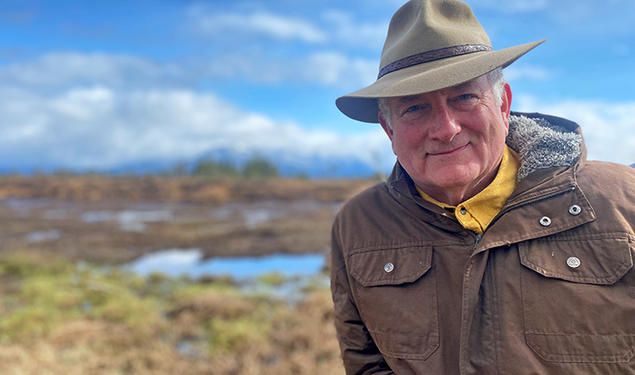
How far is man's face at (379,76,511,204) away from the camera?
156 cm

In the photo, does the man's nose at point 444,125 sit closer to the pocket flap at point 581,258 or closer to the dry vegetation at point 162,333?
the pocket flap at point 581,258

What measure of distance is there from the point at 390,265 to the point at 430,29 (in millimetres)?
961

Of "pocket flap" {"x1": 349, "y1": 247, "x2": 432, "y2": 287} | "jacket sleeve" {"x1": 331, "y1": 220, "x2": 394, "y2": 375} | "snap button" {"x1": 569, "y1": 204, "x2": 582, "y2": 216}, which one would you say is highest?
"snap button" {"x1": 569, "y1": 204, "x2": 582, "y2": 216}

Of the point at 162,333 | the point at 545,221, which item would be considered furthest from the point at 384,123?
the point at 162,333

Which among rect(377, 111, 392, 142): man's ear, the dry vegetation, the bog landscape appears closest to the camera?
rect(377, 111, 392, 142): man's ear

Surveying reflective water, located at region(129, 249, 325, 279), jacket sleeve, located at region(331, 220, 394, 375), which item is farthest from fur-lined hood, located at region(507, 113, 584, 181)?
reflective water, located at region(129, 249, 325, 279)

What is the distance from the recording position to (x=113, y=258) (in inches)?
524

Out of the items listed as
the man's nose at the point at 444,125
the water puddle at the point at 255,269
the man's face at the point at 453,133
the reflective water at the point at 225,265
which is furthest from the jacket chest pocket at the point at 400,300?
the reflective water at the point at 225,265

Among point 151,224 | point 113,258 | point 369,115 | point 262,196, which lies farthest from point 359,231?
point 262,196

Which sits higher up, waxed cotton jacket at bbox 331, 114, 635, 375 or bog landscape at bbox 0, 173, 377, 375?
waxed cotton jacket at bbox 331, 114, 635, 375

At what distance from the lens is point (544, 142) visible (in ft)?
5.61

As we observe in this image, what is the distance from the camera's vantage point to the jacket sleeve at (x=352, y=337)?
1874 millimetres

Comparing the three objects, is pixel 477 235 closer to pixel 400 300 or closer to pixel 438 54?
pixel 400 300

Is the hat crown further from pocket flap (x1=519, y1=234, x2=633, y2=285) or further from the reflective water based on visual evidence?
the reflective water
